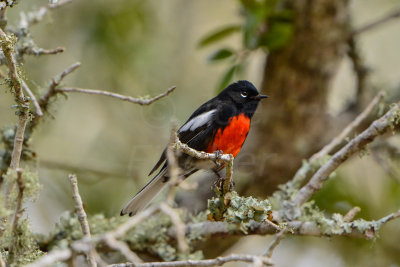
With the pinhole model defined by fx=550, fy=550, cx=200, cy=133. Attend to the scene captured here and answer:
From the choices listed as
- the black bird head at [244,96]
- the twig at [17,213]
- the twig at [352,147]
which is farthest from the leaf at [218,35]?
the twig at [17,213]

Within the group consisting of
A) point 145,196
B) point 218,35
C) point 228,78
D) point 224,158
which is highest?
point 218,35

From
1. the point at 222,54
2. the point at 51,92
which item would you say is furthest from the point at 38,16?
the point at 222,54

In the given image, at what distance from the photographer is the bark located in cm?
491

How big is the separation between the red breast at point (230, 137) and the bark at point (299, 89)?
105 centimetres

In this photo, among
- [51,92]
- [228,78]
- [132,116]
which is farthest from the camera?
[132,116]

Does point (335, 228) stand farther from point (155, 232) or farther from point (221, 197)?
point (155, 232)

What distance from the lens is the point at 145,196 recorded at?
12.0 feet

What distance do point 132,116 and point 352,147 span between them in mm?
3568

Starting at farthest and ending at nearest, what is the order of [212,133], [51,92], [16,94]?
[212,133] → [51,92] → [16,94]

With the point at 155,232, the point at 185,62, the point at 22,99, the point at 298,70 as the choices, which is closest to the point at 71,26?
the point at 185,62

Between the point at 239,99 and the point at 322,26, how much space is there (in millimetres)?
1307

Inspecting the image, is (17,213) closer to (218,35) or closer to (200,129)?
(200,129)

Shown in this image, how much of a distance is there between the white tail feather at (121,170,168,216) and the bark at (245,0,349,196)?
1.33 metres

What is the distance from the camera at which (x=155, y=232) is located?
139 inches
